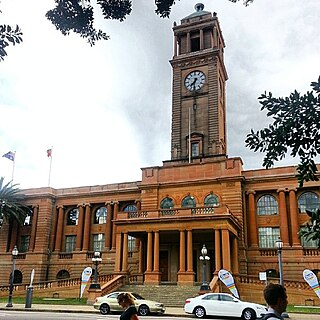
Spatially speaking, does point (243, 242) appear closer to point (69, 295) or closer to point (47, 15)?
point (69, 295)

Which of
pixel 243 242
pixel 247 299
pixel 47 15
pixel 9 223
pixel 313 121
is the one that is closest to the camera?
pixel 313 121

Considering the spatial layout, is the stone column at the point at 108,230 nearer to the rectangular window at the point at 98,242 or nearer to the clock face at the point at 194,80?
the rectangular window at the point at 98,242

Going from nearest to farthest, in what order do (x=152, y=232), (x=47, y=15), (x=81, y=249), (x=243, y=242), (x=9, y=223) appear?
(x=47, y=15) → (x=152, y=232) → (x=243, y=242) → (x=81, y=249) → (x=9, y=223)

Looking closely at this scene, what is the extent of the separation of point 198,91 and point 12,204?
24199 mm

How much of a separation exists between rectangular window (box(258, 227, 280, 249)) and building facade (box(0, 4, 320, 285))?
88mm

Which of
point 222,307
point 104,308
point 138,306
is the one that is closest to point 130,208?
point 104,308

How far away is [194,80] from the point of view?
47.8 metres

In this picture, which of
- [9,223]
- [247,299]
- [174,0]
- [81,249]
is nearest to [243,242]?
[247,299]

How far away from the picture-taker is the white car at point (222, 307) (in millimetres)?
20527

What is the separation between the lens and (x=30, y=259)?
141ft

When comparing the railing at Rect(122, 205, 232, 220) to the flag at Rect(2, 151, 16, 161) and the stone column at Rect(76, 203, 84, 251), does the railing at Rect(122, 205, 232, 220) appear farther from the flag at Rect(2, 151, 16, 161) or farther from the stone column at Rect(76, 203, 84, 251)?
the flag at Rect(2, 151, 16, 161)

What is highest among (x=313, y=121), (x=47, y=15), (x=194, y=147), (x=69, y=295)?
(x=194, y=147)

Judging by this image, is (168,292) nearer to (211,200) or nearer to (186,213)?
(186,213)

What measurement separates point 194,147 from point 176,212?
13.0 metres
